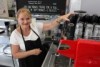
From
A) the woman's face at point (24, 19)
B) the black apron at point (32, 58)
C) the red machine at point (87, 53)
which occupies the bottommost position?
the black apron at point (32, 58)

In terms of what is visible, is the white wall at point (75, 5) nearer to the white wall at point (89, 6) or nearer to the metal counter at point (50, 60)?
the white wall at point (89, 6)

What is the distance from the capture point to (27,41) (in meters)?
1.40

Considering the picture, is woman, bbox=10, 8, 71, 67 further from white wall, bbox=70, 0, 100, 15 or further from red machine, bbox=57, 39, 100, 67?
red machine, bbox=57, 39, 100, 67

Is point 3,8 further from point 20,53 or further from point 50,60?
point 50,60

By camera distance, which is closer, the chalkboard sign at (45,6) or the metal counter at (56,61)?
the metal counter at (56,61)

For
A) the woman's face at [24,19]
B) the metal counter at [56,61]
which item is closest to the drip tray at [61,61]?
the metal counter at [56,61]

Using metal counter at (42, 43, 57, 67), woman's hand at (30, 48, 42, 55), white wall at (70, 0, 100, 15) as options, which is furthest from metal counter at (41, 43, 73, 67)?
white wall at (70, 0, 100, 15)

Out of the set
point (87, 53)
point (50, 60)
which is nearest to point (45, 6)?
point (50, 60)

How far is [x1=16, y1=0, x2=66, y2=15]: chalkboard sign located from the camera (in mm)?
1664

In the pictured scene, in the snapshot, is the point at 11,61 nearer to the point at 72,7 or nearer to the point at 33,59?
the point at 33,59

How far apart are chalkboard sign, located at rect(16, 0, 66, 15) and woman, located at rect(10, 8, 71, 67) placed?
0.73 feet

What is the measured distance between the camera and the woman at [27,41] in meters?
1.34

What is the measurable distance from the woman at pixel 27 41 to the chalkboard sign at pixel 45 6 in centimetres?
22

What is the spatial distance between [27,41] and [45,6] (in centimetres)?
46
